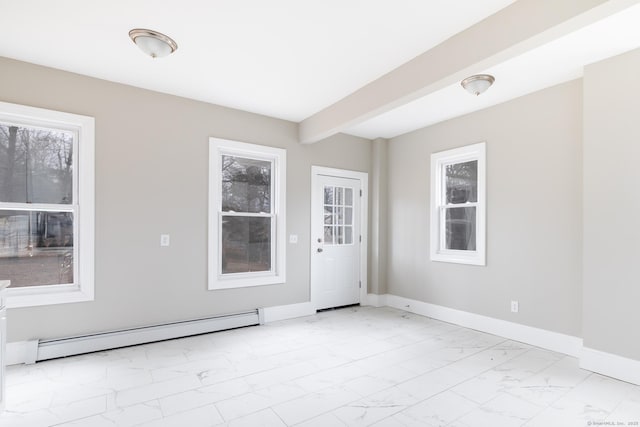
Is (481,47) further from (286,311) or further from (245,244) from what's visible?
(286,311)

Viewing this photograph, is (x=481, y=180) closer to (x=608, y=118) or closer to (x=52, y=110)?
(x=608, y=118)

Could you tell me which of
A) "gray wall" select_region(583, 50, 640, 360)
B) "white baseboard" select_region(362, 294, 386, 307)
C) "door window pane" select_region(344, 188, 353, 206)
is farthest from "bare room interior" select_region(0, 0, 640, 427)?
"door window pane" select_region(344, 188, 353, 206)

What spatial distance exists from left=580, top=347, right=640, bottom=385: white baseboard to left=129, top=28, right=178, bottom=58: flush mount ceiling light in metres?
4.35

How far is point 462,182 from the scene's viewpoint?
444cm

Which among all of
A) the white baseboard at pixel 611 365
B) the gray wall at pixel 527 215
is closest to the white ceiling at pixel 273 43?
the gray wall at pixel 527 215

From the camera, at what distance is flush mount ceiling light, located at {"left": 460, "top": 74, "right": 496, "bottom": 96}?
311 cm

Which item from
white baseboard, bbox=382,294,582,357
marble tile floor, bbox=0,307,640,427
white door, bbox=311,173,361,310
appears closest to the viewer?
marble tile floor, bbox=0,307,640,427

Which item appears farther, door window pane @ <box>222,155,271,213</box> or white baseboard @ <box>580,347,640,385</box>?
door window pane @ <box>222,155,271,213</box>

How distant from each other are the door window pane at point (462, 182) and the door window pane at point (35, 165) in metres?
4.42

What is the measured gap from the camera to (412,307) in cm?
493

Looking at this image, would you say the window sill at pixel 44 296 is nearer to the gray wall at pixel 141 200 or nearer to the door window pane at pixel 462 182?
the gray wall at pixel 141 200

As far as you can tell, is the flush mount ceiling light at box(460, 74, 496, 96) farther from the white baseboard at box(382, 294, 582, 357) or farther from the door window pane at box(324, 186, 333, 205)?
the white baseboard at box(382, 294, 582, 357)

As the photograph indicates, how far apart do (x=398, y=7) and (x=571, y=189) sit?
8.26ft

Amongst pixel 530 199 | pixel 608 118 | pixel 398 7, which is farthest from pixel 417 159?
pixel 398 7
